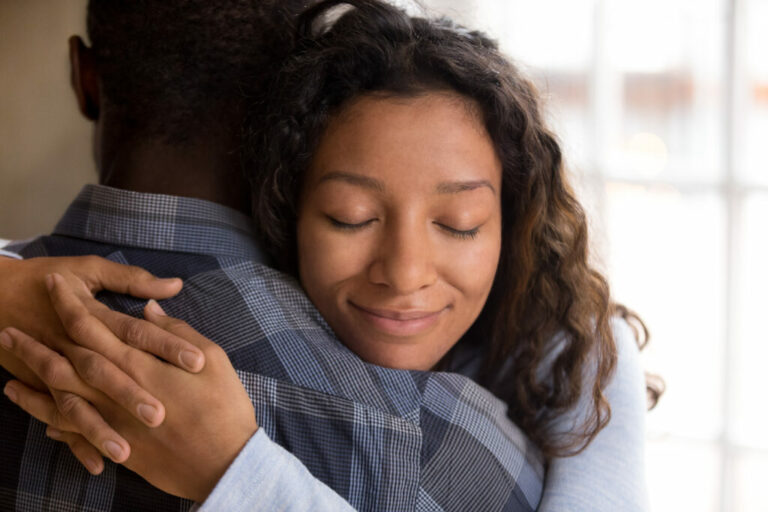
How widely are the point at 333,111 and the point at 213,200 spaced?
23 cm

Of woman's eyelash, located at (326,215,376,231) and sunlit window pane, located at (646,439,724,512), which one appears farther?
sunlit window pane, located at (646,439,724,512)

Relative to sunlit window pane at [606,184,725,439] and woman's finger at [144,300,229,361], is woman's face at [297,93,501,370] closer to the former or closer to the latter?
woman's finger at [144,300,229,361]

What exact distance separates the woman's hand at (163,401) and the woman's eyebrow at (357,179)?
12.4 inches

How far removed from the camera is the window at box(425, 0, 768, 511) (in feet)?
8.28

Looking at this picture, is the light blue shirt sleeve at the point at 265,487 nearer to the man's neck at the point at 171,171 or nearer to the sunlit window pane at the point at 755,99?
the man's neck at the point at 171,171

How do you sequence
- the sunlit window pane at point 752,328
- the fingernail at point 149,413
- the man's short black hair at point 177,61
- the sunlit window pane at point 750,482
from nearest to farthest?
the fingernail at point 149,413
the man's short black hair at point 177,61
the sunlit window pane at point 752,328
the sunlit window pane at point 750,482

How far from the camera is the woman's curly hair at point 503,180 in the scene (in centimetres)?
120

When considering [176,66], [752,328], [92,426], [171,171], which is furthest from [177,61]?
[752,328]

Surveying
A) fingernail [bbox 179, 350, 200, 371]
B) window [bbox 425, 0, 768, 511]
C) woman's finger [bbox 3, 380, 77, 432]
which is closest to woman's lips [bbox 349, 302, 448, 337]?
fingernail [bbox 179, 350, 200, 371]

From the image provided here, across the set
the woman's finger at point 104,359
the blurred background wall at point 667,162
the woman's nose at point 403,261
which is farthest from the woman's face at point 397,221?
the blurred background wall at point 667,162

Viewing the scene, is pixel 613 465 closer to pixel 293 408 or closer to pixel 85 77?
pixel 293 408

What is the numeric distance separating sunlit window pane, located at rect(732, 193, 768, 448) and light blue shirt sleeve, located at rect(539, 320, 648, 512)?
131cm

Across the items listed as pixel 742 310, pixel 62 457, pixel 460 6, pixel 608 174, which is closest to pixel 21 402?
pixel 62 457

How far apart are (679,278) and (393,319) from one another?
1.80 meters
